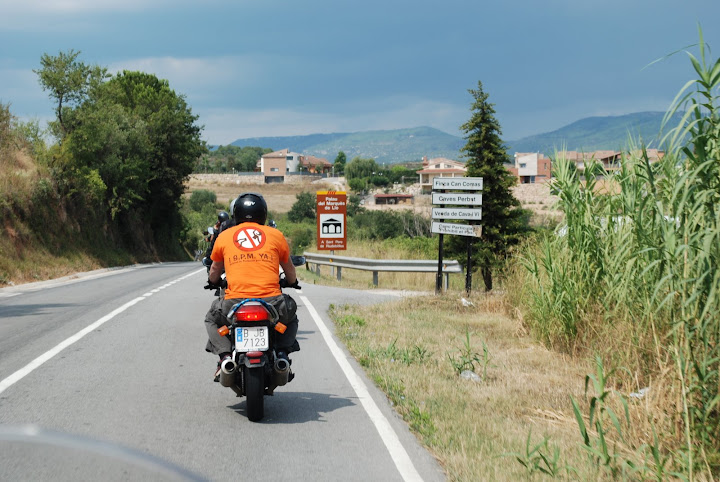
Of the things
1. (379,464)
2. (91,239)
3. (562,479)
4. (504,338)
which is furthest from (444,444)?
(91,239)

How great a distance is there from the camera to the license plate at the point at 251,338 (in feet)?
20.9

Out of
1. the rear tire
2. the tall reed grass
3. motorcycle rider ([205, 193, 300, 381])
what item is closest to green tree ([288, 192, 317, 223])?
the tall reed grass

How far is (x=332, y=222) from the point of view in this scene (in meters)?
29.9

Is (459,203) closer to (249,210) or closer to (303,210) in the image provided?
(249,210)

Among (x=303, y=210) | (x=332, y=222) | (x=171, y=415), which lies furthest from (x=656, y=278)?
(x=303, y=210)

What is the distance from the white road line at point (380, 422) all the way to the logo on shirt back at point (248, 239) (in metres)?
1.84

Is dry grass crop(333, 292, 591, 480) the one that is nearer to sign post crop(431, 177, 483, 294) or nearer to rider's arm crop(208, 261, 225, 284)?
rider's arm crop(208, 261, 225, 284)

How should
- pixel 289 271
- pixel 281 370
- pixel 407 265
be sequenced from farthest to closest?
pixel 407 265 → pixel 289 271 → pixel 281 370

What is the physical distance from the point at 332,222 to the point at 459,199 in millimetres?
10956

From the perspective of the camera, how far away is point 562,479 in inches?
196

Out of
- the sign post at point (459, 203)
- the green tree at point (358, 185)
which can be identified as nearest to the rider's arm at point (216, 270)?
the sign post at point (459, 203)

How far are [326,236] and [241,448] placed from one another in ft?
79.7

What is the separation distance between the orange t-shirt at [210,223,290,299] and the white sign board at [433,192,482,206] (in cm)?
1309

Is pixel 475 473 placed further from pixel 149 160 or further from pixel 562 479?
pixel 149 160
